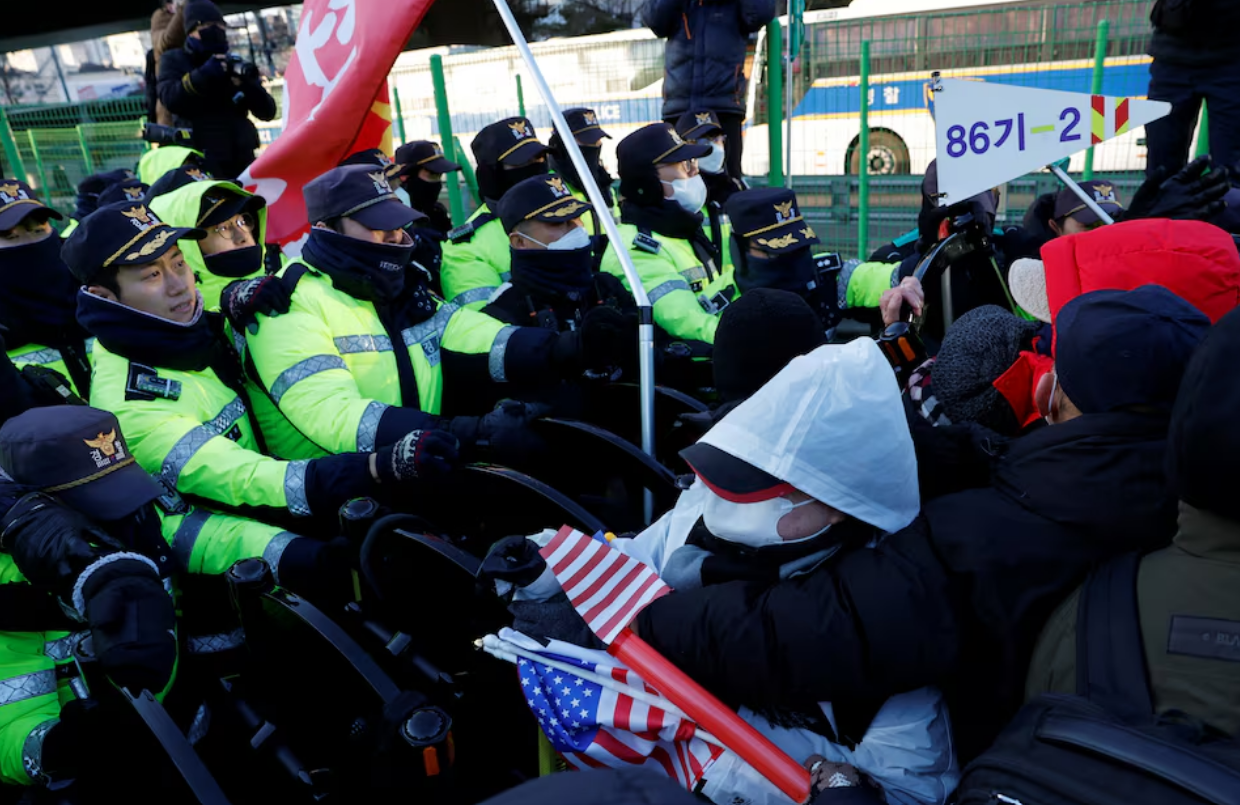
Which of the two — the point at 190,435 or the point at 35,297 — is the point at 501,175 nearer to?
the point at 35,297

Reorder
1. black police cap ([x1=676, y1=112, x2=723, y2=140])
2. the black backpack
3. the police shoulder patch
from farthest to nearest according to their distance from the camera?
black police cap ([x1=676, y1=112, x2=723, y2=140]), the police shoulder patch, the black backpack

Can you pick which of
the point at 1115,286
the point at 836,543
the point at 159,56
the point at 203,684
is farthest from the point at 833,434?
the point at 159,56

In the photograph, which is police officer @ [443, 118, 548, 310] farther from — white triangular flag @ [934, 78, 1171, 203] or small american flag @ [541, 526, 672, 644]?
small american flag @ [541, 526, 672, 644]

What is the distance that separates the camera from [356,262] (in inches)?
118

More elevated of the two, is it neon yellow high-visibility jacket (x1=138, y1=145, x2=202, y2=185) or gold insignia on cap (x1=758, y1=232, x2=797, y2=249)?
neon yellow high-visibility jacket (x1=138, y1=145, x2=202, y2=185)

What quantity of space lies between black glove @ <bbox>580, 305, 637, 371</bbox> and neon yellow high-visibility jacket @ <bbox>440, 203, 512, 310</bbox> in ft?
4.55

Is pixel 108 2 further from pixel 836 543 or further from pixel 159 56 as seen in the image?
pixel 836 543

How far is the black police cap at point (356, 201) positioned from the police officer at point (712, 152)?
2632mm

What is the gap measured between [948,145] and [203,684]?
9.36 ft

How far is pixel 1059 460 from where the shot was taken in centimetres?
137

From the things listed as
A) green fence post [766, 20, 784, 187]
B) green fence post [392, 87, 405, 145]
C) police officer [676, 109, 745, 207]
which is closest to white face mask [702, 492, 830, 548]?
police officer [676, 109, 745, 207]

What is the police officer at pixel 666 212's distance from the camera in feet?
14.1

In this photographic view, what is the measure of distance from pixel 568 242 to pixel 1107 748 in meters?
3.09

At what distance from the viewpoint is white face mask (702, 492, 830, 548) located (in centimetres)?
146
